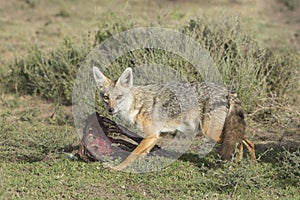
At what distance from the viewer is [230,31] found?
28.3 ft

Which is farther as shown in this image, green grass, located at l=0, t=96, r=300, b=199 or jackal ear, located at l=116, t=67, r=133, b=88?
jackal ear, located at l=116, t=67, r=133, b=88

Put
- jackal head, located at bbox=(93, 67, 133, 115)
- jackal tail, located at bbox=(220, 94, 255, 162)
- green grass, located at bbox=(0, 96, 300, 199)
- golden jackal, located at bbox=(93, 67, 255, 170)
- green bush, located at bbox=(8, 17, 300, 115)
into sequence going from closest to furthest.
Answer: green grass, located at bbox=(0, 96, 300, 199)
jackal tail, located at bbox=(220, 94, 255, 162)
golden jackal, located at bbox=(93, 67, 255, 170)
jackal head, located at bbox=(93, 67, 133, 115)
green bush, located at bbox=(8, 17, 300, 115)

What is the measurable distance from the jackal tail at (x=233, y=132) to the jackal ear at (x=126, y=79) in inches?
42.4

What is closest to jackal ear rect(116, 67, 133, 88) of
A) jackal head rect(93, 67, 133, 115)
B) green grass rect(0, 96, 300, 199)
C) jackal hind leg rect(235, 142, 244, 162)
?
jackal head rect(93, 67, 133, 115)

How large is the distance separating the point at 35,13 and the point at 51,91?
645 centimetres

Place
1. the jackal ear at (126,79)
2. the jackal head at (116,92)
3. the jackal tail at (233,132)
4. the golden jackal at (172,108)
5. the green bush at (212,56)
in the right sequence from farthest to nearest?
the green bush at (212,56) → the jackal ear at (126,79) → the jackal head at (116,92) → the golden jackal at (172,108) → the jackal tail at (233,132)

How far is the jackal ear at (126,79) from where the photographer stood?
6508mm

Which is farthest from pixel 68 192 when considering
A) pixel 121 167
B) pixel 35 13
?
pixel 35 13

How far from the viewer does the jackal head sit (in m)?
6.39

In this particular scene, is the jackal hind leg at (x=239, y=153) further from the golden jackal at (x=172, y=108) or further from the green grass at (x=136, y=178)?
the green grass at (x=136, y=178)

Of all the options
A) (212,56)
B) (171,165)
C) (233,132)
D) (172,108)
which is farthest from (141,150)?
(212,56)

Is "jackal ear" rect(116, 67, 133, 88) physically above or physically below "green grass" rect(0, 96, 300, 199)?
above

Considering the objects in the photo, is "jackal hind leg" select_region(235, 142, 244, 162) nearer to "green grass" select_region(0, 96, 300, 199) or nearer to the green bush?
"green grass" select_region(0, 96, 300, 199)

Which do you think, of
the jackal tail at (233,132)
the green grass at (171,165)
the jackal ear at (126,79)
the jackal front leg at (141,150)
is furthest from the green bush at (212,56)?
the jackal front leg at (141,150)
